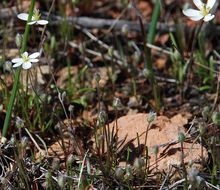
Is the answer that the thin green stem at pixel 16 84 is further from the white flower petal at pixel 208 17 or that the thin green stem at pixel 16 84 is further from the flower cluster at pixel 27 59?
the white flower petal at pixel 208 17

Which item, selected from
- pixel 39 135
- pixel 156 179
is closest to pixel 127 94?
pixel 39 135

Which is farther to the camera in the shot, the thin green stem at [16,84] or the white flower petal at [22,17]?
the white flower petal at [22,17]

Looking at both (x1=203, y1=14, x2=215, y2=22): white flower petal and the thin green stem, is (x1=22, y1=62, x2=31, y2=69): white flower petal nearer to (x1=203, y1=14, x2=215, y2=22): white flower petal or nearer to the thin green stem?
the thin green stem

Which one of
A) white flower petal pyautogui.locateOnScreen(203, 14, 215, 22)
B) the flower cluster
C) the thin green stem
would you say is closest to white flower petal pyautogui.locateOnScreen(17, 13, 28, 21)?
the flower cluster

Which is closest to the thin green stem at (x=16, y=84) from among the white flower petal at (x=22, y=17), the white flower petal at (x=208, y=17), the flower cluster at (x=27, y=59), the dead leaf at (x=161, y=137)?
the flower cluster at (x=27, y=59)

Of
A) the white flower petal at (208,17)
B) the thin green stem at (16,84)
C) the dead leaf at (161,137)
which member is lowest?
the dead leaf at (161,137)

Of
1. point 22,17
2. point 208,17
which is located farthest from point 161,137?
point 22,17

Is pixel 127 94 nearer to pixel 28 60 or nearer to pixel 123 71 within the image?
pixel 123 71

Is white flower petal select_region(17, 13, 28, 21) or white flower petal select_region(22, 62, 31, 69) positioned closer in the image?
white flower petal select_region(22, 62, 31, 69)

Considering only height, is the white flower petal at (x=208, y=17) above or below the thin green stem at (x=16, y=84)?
above

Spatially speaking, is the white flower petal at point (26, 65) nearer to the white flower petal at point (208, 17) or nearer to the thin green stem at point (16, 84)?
the thin green stem at point (16, 84)

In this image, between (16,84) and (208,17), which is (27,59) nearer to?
(16,84)
